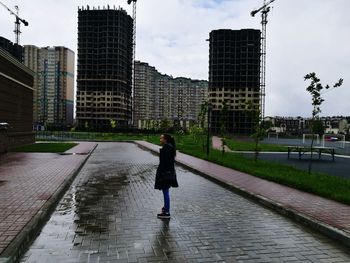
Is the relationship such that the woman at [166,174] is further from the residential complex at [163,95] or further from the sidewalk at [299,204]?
the residential complex at [163,95]

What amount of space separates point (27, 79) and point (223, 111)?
15.7 meters

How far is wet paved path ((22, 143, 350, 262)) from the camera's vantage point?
499cm

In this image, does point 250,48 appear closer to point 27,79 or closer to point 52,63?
point 52,63

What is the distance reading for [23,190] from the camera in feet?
29.5

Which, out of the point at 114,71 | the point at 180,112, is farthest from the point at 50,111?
the point at 180,112

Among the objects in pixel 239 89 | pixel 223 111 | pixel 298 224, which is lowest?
pixel 298 224

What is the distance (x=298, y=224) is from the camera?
6.76 metres

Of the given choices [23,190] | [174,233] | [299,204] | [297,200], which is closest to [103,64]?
[23,190]

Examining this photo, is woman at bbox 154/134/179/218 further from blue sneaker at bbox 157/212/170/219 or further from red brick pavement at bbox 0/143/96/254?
red brick pavement at bbox 0/143/96/254

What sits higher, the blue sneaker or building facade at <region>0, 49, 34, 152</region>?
building facade at <region>0, 49, 34, 152</region>

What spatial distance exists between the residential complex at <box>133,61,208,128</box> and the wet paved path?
4003 inches

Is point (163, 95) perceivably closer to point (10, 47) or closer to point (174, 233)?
point (10, 47)

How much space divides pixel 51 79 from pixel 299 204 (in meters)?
104

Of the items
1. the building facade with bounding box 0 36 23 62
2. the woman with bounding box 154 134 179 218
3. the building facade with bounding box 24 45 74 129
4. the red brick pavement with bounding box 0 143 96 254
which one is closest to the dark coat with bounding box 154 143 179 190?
the woman with bounding box 154 134 179 218
